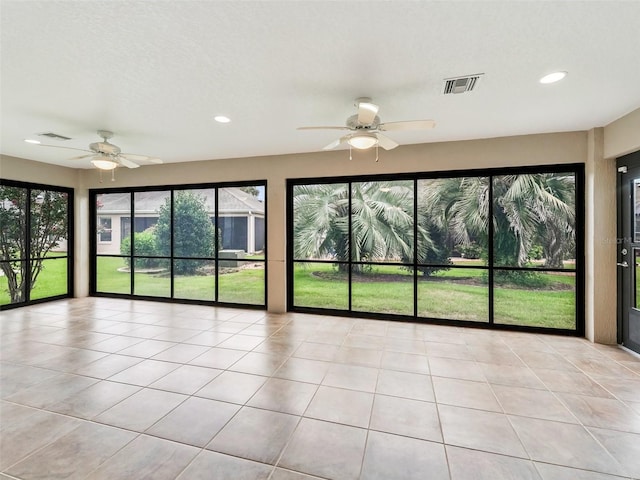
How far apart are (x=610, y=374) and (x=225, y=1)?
4.84 metres

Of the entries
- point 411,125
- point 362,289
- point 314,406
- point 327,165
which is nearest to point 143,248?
point 327,165

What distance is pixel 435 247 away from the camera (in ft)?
22.4

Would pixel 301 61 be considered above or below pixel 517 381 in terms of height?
above

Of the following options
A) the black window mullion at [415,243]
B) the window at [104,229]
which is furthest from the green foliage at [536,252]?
the window at [104,229]

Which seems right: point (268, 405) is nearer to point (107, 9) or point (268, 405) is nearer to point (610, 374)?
point (107, 9)

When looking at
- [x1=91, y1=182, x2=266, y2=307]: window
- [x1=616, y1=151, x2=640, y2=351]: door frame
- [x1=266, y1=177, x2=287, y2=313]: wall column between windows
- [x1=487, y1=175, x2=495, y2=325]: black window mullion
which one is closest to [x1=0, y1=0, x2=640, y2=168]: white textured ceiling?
[x1=616, y1=151, x2=640, y2=351]: door frame

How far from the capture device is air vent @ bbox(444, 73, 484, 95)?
2777mm

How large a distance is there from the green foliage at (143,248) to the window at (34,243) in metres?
1.27

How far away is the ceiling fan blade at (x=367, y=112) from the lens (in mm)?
2807

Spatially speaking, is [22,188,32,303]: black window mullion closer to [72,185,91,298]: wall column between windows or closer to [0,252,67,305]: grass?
[0,252,67,305]: grass

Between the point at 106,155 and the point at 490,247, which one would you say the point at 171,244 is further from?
the point at 490,247

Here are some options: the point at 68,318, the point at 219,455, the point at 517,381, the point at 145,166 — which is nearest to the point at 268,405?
the point at 219,455

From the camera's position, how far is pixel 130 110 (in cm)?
355

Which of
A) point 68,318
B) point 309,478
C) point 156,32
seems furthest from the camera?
point 68,318
